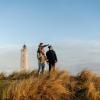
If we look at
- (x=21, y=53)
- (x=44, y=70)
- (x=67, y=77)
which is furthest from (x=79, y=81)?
(x=21, y=53)

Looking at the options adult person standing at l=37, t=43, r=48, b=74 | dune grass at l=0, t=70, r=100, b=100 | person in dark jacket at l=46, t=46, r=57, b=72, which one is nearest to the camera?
dune grass at l=0, t=70, r=100, b=100

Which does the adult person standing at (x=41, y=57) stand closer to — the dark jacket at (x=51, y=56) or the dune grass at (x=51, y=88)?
the dark jacket at (x=51, y=56)

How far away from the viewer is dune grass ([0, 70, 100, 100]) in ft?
64.3

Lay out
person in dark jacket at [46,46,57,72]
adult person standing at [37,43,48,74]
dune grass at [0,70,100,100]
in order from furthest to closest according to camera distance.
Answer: person in dark jacket at [46,46,57,72] < adult person standing at [37,43,48,74] < dune grass at [0,70,100,100]

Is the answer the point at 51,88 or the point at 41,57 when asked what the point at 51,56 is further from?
the point at 51,88

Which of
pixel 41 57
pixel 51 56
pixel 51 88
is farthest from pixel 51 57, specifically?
pixel 51 88

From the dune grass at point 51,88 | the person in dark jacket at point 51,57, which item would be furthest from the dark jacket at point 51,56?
the dune grass at point 51,88

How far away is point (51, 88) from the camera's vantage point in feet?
66.5

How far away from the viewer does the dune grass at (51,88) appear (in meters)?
19.6

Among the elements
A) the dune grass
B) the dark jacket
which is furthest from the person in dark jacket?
the dune grass

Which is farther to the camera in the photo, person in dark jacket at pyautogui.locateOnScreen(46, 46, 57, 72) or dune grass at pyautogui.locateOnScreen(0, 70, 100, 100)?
person in dark jacket at pyautogui.locateOnScreen(46, 46, 57, 72)

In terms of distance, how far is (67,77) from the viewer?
76.3 ft

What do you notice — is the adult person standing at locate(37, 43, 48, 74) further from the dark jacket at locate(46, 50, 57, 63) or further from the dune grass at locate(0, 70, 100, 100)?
the dune grass at locate(0, 70, 100, 100)

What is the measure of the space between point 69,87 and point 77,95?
29.5 inches
